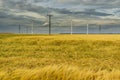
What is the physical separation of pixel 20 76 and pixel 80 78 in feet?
7.85

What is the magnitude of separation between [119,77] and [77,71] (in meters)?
1.73

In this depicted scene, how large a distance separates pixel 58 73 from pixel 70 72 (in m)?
0.52

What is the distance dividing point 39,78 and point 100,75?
2558mm

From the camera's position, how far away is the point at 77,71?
13.7 meters

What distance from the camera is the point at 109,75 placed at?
13.4m

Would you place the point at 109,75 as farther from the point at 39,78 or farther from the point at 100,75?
the point at 39,78

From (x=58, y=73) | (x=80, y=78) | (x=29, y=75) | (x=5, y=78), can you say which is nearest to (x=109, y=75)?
(x=80, y=78)

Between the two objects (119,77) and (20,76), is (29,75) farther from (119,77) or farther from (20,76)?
(119,77)

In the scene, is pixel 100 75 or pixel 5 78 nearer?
pixel 5 78

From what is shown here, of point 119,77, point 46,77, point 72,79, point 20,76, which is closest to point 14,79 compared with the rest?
point 20,76

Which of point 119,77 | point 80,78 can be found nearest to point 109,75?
point 119,77

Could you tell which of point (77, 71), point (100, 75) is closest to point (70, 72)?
point (77, 71)

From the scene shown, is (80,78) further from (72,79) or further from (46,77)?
(46,77)

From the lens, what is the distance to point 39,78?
13.1m
